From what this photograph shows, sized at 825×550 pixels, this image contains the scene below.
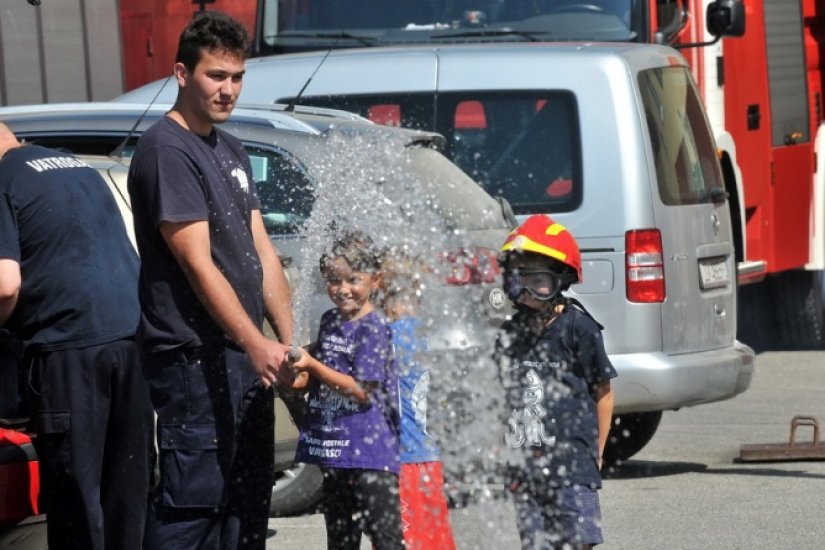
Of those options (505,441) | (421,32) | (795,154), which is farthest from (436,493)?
(795,154)

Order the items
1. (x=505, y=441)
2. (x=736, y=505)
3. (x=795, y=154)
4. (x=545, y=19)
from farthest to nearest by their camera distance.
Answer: (x=795, y=154), (x=545, y=19), (x=736, y=505), (x=505, y=441)

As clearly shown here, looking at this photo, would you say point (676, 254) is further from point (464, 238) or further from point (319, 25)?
point (319, 25)

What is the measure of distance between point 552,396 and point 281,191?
77.2 inches

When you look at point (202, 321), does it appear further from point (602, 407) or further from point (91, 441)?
point (602, 407)

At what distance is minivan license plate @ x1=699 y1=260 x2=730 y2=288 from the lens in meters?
8.65

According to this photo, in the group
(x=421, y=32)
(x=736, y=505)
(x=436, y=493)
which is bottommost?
(x=736, y=505)

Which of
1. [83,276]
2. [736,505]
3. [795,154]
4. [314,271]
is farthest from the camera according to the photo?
[795,154]

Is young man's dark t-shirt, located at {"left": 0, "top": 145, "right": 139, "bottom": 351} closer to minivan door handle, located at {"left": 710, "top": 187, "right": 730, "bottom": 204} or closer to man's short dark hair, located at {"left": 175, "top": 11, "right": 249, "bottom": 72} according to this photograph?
man's short dark hair, located at {"left": 175, "top": 11, "right": 249, "bottom": 72}

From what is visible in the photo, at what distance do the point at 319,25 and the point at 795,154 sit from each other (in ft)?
16.0

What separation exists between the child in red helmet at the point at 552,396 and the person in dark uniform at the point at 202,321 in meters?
1.01

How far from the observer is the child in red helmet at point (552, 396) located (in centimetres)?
572

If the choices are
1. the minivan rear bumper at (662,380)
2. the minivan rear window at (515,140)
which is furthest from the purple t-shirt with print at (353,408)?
the minivan rear window at (515,140)

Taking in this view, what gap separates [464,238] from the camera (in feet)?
23.7

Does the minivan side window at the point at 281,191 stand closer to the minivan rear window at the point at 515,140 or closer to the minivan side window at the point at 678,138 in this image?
the minivan rear window at the point at 515,140
